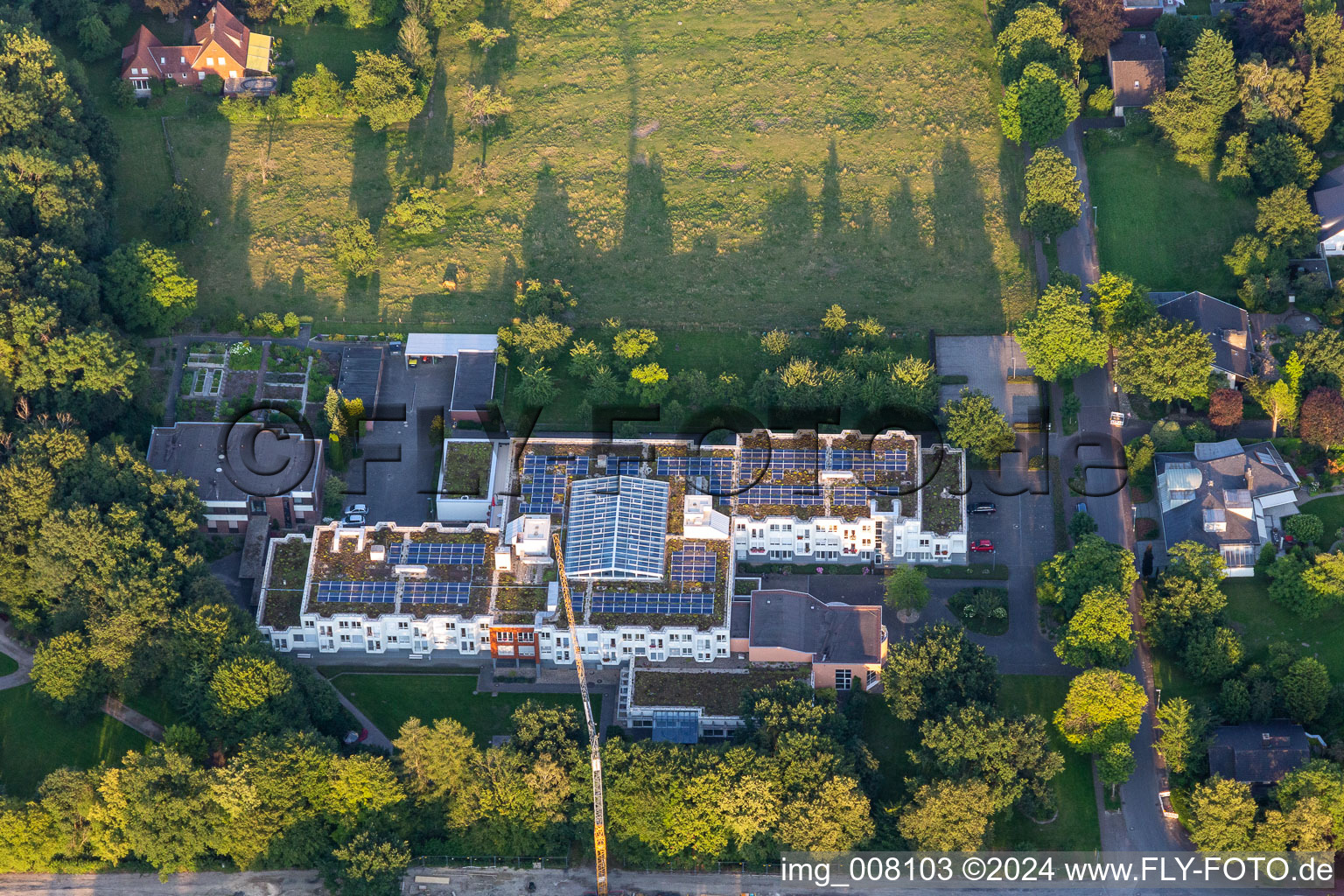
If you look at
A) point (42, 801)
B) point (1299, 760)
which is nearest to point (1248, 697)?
point (1299, 760)

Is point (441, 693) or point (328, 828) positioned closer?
point (328, 828)

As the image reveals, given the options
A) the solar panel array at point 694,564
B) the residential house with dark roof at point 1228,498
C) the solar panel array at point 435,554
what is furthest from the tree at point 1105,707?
the solar panel array at point 435,554

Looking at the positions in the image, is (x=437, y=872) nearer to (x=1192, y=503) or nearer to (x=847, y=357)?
(x=847, y=357)

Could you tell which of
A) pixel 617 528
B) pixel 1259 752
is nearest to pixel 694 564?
pixel 617 528

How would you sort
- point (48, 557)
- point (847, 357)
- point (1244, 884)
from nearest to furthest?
point (1244, 884), point (48, 557), point (847, 357)

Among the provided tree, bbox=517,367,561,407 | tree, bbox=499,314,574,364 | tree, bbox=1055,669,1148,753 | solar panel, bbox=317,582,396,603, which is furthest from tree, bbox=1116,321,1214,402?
solar panel, bbox=317,582,396,603

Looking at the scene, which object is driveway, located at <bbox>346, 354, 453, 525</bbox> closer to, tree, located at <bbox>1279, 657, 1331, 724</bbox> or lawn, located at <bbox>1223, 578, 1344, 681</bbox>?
lawn, located at <bbox>1223, 578, 1344, 681</bbox>
